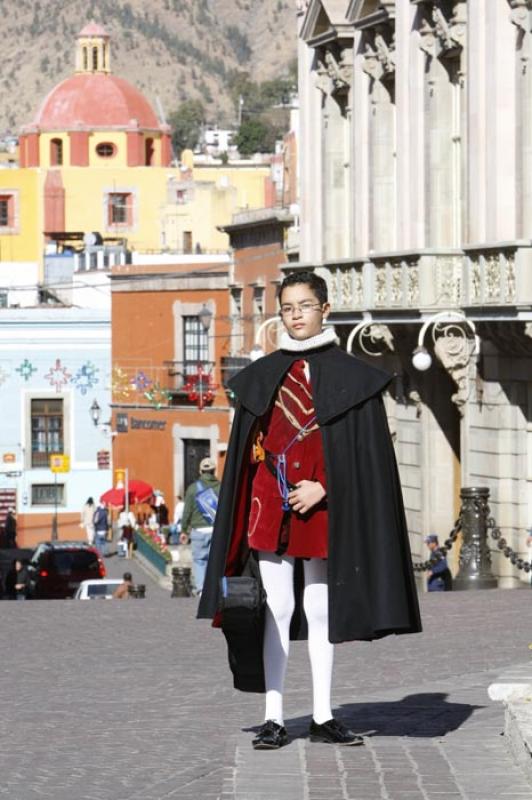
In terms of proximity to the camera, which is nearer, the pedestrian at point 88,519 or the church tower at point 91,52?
the pedestrian at point 88,519

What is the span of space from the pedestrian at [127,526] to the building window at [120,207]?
145ft

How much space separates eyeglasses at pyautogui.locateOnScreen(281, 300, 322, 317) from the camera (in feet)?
34.6

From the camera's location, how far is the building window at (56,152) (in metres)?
112

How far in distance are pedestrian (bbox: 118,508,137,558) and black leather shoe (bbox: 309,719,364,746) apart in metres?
43.6

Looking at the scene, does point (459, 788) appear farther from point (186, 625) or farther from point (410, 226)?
point (410, 226)

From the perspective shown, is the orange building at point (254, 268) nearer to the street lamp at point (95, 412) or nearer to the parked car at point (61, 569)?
the street lamp at point (95, 412)

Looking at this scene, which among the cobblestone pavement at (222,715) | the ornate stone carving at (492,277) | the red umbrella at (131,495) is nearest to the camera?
the cobblestone pavement at (222,715)

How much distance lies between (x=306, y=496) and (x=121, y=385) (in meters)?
54.5

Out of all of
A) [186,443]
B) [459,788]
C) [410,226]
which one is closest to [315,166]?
[410,226]

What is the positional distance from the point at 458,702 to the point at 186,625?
710cm

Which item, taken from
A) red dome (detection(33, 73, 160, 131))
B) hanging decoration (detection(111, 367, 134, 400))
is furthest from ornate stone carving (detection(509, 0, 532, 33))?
red dome (detection(33, 73, 160, 131))

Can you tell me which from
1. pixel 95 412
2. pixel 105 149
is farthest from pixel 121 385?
pixel 105 149

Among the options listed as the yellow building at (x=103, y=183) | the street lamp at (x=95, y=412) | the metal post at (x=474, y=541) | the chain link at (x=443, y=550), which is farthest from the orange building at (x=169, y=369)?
the metal post at (x=474, y=541)

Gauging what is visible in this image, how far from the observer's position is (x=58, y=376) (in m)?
66.2
